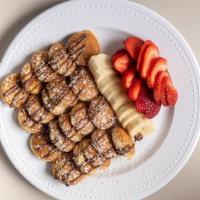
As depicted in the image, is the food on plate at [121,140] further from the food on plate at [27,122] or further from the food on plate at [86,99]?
the food on plate at [27,122]

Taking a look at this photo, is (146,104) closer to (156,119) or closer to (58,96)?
Answer: (156,119)

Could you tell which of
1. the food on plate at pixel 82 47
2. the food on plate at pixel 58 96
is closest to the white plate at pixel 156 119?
the food on plate at pixel 82 47

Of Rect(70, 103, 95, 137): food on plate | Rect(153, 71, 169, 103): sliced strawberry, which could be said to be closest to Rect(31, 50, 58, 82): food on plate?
Rect(70, 103, 95, 137): food on plate

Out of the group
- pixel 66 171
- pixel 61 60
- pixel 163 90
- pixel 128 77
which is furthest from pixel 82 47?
pixel 66 171

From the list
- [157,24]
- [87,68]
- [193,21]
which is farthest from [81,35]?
[193,21]

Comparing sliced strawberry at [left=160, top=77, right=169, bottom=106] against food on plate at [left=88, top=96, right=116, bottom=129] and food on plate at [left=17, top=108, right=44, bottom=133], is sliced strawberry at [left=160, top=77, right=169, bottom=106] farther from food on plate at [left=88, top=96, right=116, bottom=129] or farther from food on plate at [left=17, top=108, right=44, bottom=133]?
food on plate at [left=17, top=108, right=44, bottom=133]

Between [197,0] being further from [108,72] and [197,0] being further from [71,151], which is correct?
[71,151]
